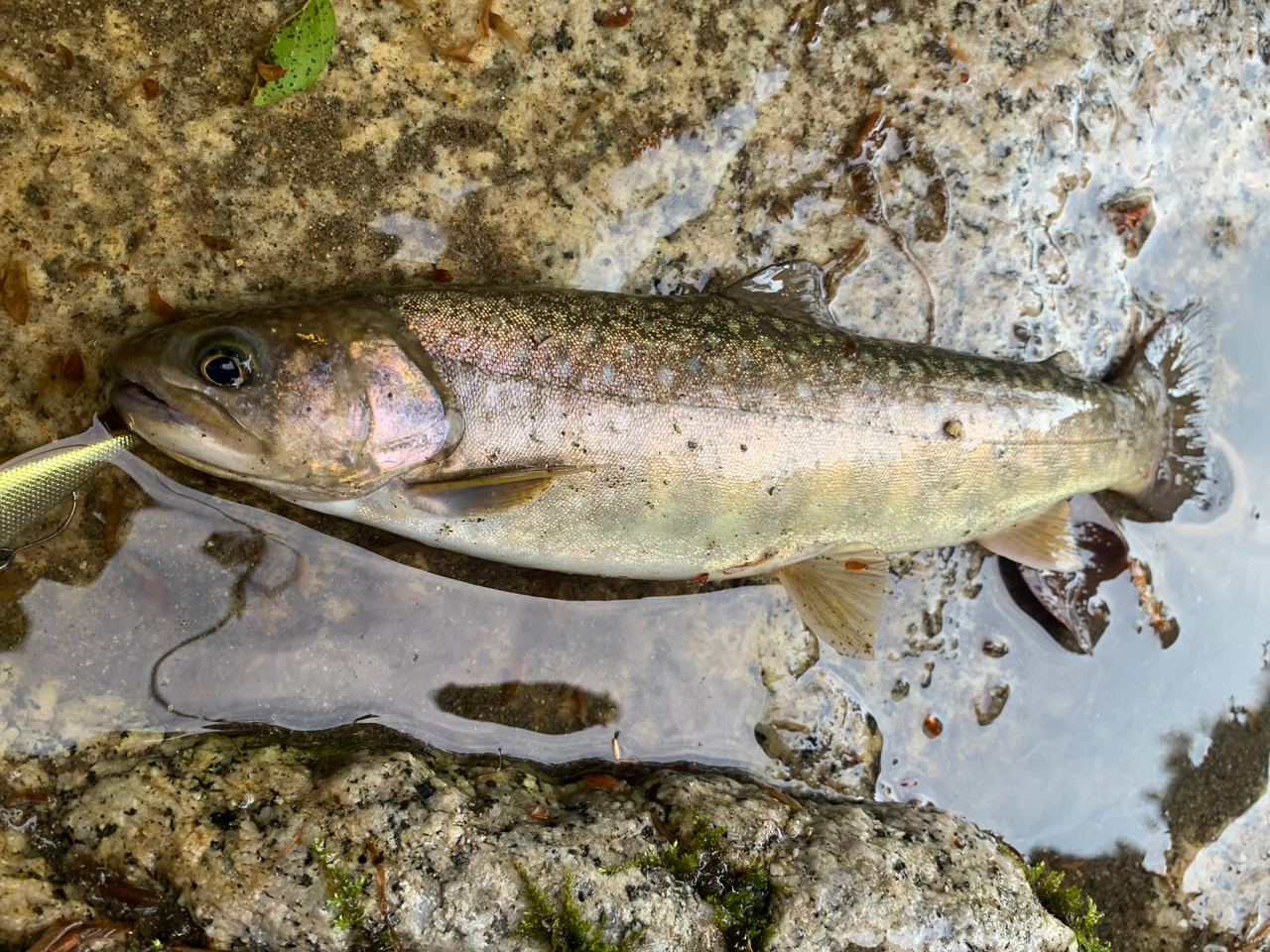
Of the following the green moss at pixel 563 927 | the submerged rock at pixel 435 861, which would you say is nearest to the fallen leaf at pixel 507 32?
the submerged rock at pixel 435 861

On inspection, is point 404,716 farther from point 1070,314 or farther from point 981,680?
point 1070,314

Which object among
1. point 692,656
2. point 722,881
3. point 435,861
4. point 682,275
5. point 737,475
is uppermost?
point 682,275

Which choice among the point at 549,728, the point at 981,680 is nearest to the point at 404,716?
the point at 549,728

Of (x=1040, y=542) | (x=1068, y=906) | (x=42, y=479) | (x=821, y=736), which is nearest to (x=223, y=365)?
(x=42, y=479)

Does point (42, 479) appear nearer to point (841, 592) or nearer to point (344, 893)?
point (344, 893)

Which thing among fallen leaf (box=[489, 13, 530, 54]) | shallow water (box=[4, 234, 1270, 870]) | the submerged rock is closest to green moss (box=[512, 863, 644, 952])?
the submerged rock

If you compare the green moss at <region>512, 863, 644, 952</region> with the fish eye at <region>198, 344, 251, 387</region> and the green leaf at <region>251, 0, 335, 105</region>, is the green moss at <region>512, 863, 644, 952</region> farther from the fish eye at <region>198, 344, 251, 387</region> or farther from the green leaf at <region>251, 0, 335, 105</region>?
the green leaf at <region>251, 0, 335, 105</region>
